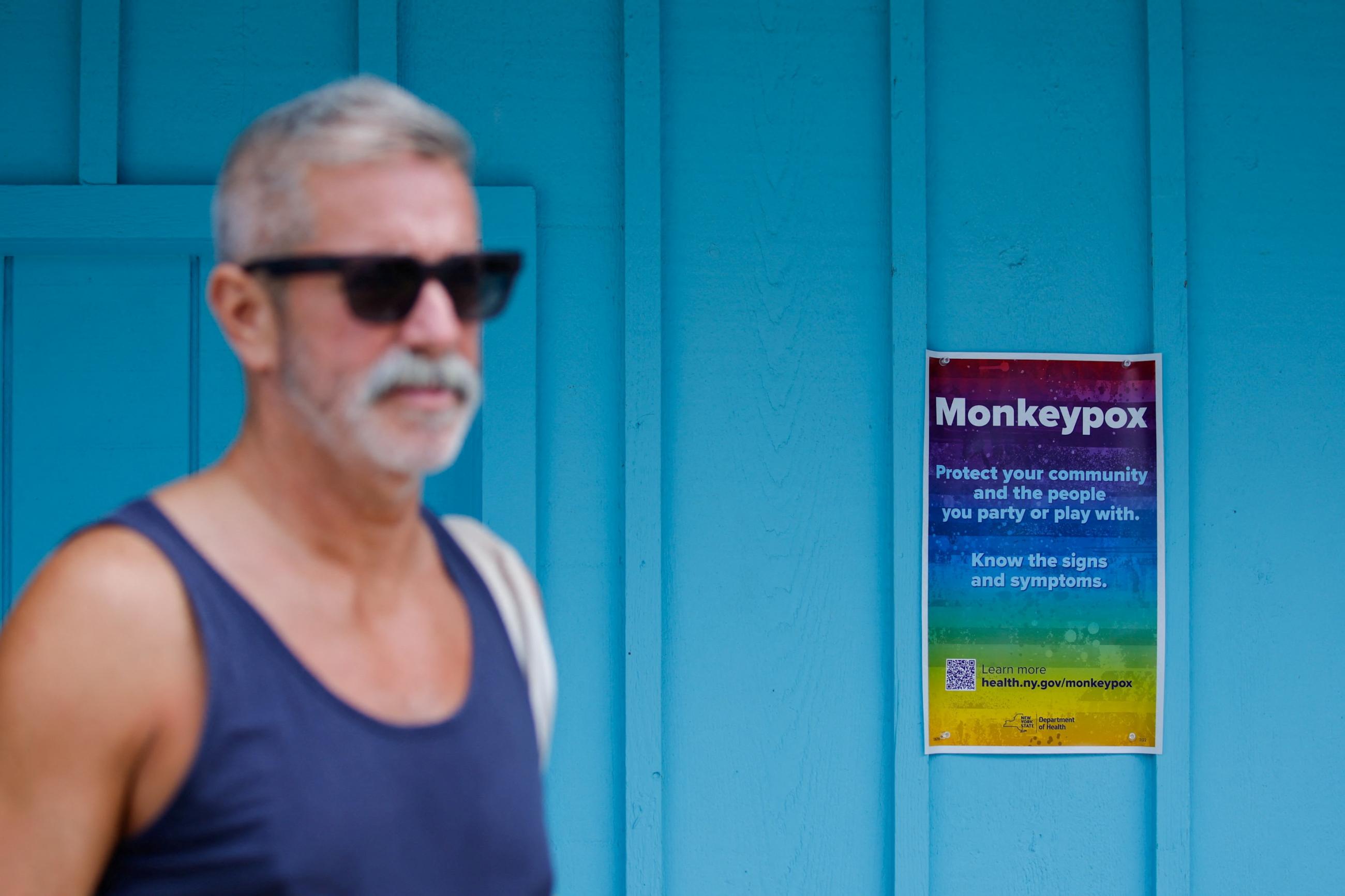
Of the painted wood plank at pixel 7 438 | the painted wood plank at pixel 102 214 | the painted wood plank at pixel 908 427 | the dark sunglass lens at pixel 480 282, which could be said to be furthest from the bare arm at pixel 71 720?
the painted wood plank at pixel 908 427

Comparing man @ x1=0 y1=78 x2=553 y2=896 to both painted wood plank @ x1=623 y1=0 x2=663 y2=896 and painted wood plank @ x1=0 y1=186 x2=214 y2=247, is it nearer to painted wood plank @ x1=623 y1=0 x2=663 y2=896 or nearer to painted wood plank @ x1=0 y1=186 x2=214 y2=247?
painted wood plank @ x1=623 y1=0 x2=663 y2=896

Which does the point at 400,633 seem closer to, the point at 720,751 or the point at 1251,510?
the point at 720,751

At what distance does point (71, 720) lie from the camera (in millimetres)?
1207

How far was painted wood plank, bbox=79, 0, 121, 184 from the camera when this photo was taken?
3219 millimetres

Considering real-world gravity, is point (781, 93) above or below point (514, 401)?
above

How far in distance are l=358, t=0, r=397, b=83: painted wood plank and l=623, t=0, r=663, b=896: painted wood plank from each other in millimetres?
607

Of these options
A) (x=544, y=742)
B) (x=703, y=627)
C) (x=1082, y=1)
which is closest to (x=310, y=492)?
(x=544, y=742)

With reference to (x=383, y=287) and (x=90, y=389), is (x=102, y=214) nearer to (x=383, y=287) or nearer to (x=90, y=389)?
(x=90, y=389)

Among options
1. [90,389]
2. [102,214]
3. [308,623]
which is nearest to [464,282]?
[308,623]

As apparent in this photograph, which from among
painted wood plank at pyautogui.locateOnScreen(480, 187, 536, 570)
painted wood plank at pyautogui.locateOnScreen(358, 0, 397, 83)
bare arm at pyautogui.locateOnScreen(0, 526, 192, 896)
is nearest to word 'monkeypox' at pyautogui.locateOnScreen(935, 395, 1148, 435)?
painted wood plank at pyautogui.locateOnScreen(480, 187, 536, 570)

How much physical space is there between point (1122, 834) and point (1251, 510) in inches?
38.0

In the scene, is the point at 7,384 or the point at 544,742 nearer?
the point at 544,742

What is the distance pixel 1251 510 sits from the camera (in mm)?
3510

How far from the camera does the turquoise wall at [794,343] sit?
329 cm
